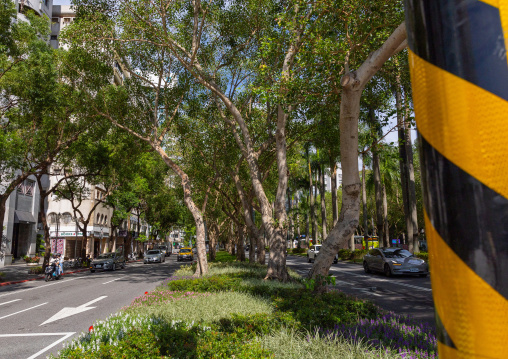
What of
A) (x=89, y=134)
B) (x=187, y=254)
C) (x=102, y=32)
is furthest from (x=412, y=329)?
(x=187, y=254)

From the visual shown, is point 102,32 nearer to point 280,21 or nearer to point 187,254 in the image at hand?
point 280,21

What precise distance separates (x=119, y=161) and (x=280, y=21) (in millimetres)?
19079

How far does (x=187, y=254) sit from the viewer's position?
156 feet

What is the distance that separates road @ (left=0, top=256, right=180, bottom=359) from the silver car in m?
12.4

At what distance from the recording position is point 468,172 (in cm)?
75

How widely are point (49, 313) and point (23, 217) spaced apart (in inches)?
1094

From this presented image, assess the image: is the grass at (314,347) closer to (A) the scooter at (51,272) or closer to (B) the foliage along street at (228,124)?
(B) the foliage along street at (228,124)

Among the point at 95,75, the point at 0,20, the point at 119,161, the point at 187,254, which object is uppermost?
the point at 0,20

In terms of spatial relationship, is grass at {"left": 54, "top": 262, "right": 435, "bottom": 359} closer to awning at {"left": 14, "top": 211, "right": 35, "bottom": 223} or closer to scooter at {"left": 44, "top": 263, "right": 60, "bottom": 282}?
scooter at {"left": 44, "top": 263, "right": 60, "bottom": 282}

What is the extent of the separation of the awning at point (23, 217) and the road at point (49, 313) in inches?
722

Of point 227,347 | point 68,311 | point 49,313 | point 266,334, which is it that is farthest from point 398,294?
point 49,313

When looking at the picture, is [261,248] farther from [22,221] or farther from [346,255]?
[22,221]

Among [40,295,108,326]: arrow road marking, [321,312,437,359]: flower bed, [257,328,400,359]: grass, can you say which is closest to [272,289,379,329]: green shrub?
[321,312,437,359]: flower bed

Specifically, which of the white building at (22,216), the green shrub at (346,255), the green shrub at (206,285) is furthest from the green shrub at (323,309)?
the white building at (22,216)
